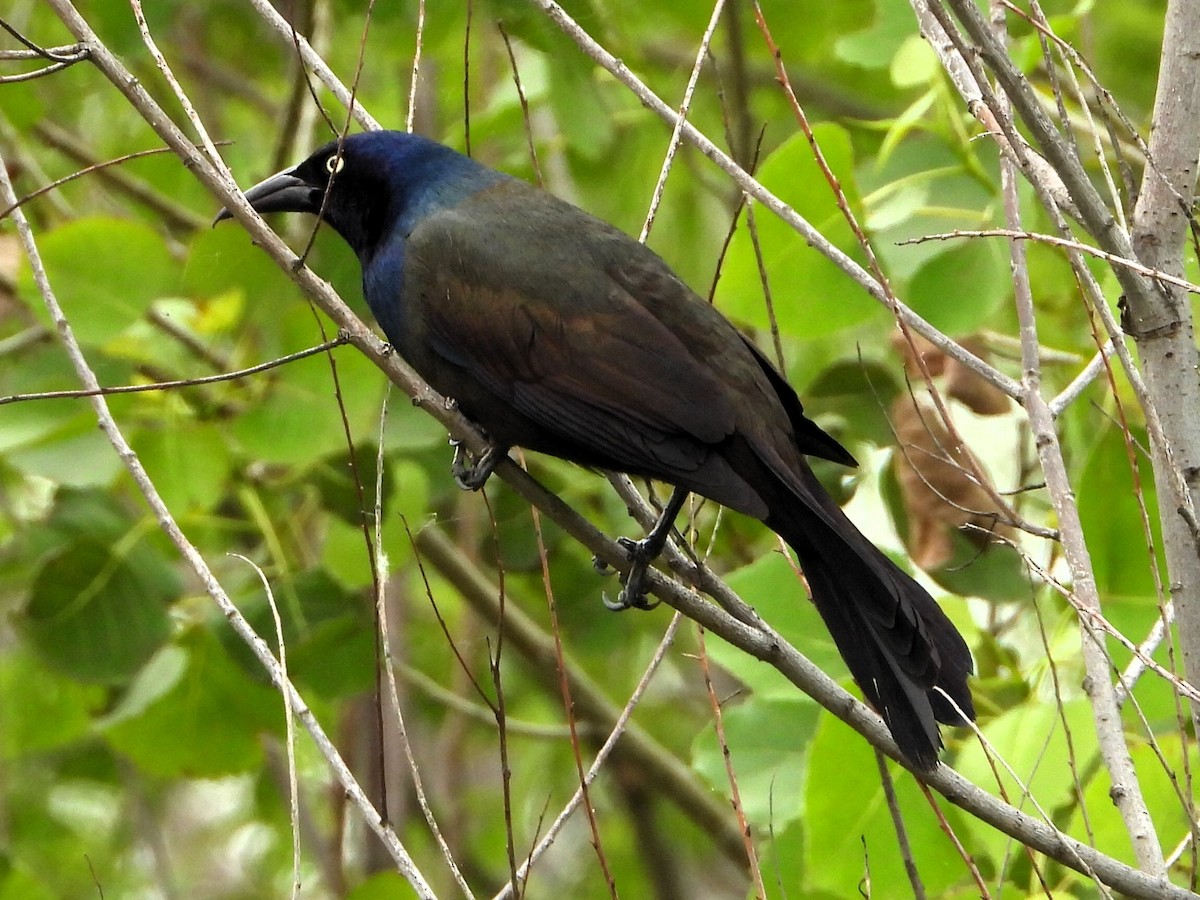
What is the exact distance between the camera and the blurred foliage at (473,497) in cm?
347

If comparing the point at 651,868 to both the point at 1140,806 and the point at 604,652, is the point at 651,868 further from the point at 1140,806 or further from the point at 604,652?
the point at 1140,806

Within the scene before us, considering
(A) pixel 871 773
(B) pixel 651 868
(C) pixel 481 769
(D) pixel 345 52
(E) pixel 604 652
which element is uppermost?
(D) pixel 345 52

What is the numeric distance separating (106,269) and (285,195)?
56 centimetres

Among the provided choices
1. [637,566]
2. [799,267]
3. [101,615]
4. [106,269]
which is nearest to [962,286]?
[799,267]

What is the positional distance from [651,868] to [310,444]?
8.03 ft

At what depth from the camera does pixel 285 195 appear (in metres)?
3.93

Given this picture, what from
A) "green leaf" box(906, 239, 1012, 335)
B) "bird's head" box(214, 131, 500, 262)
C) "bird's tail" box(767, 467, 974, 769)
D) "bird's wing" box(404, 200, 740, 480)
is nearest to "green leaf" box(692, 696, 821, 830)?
"bird's tail" box(767, 467, 974, 769)

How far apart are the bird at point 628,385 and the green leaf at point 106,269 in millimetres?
845

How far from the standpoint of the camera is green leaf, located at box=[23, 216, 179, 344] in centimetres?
406

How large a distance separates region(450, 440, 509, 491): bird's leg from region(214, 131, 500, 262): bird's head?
544mm

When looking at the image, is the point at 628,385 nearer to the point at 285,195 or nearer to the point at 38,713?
the point at 285,195

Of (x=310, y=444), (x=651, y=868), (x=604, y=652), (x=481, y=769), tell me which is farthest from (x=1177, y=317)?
(x=481, y=769)

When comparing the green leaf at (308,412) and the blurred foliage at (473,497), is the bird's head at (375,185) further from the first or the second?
the green leaf at (308,412)

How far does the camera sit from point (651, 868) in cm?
570
